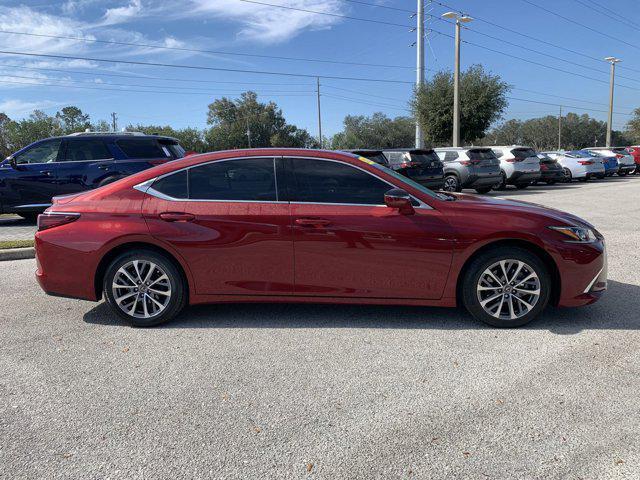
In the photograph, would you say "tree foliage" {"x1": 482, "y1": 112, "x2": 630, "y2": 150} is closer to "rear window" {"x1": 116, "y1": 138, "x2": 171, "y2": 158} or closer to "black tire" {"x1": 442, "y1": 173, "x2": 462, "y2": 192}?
"black tire" {"x1": 442, "y1": 173, "x2": 462, "y2": 192}

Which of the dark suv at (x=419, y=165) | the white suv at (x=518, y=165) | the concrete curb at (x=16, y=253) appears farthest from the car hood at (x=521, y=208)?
the white suv at (x=518, y=165)

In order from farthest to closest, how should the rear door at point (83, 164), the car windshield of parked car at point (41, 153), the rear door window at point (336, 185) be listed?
1. the car windshield of parked car at point (41, 153)
2. the rear door at point (83, 164)
3. the rear door window at point (336, 185)

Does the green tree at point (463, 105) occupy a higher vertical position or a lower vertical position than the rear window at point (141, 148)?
higher

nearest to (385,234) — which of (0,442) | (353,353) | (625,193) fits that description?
(353,353)

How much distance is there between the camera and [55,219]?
4.58 metres

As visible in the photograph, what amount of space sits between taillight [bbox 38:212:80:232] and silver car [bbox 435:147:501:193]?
13849mm

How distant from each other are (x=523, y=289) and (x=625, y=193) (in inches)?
611

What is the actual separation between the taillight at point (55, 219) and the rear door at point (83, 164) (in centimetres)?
648

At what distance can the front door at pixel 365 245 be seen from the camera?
4242 millimetres

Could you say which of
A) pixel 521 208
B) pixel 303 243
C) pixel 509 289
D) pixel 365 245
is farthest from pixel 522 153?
pixel 303 243

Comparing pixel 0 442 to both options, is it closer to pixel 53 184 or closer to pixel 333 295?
pixel 333 295

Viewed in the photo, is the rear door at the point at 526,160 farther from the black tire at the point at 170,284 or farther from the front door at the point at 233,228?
the black tire at the point at 170,284

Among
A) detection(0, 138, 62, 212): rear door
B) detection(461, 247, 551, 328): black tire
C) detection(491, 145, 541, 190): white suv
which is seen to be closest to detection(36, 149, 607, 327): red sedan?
detection(461, 247, 551, 328): black tire

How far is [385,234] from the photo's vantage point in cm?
424
